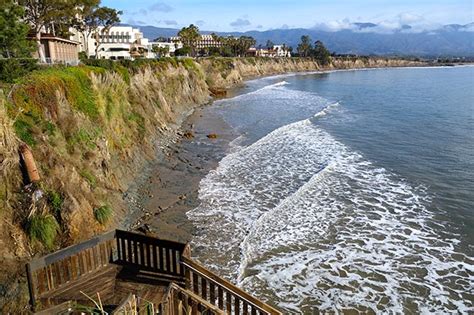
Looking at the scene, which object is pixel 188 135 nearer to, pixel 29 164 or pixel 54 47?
pixel 54 47

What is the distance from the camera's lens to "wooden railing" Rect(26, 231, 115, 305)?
8.06m

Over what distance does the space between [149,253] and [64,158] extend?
6.26m

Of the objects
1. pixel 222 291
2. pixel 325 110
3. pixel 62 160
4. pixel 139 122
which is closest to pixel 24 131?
pixel 62 160

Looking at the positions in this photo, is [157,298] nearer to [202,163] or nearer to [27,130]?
[27,130]

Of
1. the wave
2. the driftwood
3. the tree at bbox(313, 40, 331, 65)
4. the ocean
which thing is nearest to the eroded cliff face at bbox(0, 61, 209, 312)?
the driftwood

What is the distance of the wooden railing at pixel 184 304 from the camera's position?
22.7 ft

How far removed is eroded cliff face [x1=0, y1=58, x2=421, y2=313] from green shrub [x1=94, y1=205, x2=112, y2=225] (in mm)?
45

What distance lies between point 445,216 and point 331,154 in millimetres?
10958

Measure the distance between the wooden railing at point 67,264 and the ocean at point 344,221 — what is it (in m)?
4.06

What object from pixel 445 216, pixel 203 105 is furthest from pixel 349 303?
pixel 203 105

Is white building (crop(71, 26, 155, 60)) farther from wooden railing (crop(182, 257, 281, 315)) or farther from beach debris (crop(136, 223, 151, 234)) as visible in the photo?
wooden railing (crop(182, 257, 281, 315))

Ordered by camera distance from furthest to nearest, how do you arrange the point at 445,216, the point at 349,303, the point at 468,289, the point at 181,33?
the point at 181,33 → the point at 445,216 → the point at 468,289 → the point at 349,303

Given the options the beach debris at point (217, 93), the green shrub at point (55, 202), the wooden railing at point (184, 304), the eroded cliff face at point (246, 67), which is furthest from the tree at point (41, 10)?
the eroded cliff face at point (246, 67)

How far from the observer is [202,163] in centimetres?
2389
